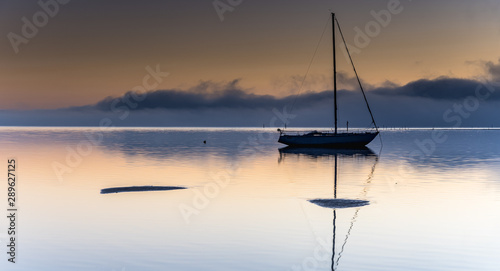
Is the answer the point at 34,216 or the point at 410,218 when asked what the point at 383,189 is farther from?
the point at 34,216

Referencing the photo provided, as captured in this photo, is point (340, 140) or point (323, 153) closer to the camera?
point (323, 153)

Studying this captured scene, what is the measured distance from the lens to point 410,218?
80.1 ft

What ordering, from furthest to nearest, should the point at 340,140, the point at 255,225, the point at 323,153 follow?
the point at 340,140 → the point at 323,153 → the point at 255,225

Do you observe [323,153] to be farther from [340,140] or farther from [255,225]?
[255,225]

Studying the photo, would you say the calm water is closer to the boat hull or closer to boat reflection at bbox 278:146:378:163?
boat reflection at bbox 278:146:378:163

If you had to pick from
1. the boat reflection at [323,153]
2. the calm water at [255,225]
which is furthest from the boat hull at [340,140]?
the calm water at [255,225]

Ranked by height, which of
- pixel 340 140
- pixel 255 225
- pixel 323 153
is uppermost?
pixel 340 140

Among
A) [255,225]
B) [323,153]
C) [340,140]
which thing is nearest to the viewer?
[255,225]

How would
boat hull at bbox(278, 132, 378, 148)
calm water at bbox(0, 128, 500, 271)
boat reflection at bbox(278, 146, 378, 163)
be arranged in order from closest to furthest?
calm water at bbox(0, 128, 500, 271), boat reflection at bbox(278, 146, 378, 163), boat hull at bbox(278, 132, 378, 148)

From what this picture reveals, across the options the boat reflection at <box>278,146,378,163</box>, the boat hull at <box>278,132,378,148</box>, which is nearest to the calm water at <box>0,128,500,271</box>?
the boat reflection at <box>278,146,378,163</box>

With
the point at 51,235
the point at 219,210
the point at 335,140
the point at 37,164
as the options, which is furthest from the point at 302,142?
the point at 51,235

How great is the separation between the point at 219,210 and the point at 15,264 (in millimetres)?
11481

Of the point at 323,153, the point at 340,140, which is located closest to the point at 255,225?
the point at 323,153

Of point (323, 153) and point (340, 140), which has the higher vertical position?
point (340, 140)
